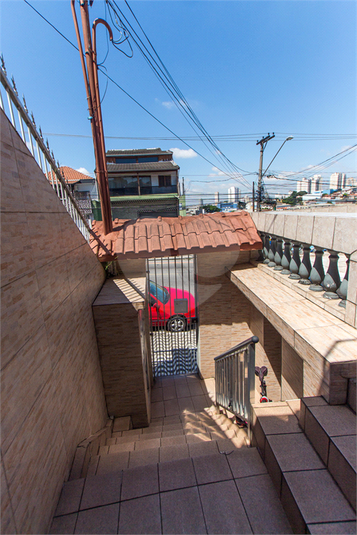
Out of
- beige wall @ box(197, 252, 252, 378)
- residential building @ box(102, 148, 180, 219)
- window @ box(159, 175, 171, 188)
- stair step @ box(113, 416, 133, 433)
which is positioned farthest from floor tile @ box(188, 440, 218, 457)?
window @ box(159, 175, 171, 188)

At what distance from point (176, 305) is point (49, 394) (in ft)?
12.9

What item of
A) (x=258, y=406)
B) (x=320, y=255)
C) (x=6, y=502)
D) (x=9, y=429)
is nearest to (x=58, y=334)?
(x=9, y=429)

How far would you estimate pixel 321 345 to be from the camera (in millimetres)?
1994

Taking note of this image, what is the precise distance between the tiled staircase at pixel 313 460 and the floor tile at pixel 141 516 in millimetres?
846

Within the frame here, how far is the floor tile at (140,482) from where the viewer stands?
176cm

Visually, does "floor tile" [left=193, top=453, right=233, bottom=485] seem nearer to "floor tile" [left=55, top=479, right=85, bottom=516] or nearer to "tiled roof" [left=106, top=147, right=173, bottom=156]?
"floor tile" [left=55, top=479, right=85, bottom=516]

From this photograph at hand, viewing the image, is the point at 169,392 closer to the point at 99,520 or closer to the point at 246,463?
the point at 246,463

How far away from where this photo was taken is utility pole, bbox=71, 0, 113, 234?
3.89m

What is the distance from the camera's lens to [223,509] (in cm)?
160

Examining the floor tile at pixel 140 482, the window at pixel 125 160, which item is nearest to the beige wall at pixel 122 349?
the floor tile at pixel 140 482

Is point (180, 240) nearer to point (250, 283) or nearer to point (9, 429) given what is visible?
point (250, 283)

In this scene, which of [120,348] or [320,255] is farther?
[120,348]

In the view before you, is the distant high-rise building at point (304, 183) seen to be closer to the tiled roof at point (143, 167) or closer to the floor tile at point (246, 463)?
the tiled roof at point (143, 167)

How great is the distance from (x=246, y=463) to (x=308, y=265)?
2275mm
